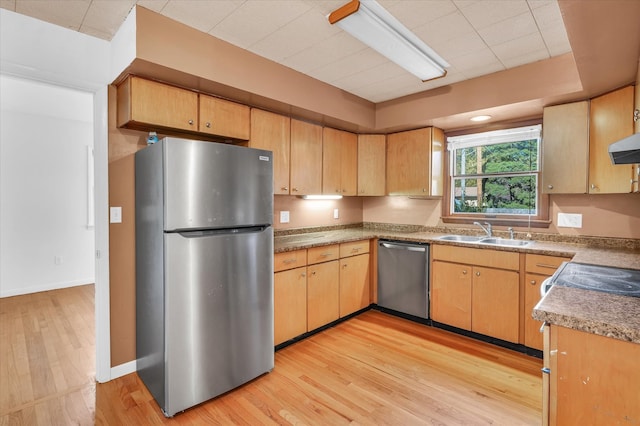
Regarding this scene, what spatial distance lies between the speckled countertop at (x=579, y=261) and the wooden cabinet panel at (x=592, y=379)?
0.16 feet

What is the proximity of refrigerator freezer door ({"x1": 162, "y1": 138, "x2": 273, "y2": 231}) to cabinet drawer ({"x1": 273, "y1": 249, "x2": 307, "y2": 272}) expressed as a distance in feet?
1.47

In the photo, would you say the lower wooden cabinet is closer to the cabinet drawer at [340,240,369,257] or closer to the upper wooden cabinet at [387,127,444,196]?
the cabinet drawer at [340,240,369,257]

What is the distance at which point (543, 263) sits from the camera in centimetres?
259

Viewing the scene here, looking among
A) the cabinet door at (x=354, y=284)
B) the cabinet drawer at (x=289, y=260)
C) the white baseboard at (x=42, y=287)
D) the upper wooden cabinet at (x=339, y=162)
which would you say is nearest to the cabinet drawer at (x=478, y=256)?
the cabinet door at (x=354, y=284)

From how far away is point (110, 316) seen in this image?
7.68ft

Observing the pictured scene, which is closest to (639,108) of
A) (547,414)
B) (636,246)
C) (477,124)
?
(636,246)

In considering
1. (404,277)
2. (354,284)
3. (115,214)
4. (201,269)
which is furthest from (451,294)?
(115,214)

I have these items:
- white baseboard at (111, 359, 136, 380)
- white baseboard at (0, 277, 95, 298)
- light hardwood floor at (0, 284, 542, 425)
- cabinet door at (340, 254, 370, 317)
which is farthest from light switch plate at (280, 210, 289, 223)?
white baseboard at (0, 277, 95, 298)

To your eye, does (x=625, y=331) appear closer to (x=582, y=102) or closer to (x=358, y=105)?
(x=582, y=102)

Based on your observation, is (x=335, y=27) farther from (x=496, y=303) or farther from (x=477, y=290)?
(x=496, y=303)

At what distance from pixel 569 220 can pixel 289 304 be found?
2683 mm

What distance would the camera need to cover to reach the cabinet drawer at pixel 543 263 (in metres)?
2.54

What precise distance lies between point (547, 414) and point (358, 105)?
3.07 meters

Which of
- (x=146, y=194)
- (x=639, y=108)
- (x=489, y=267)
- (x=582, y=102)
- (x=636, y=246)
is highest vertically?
(x=582, y=102)
